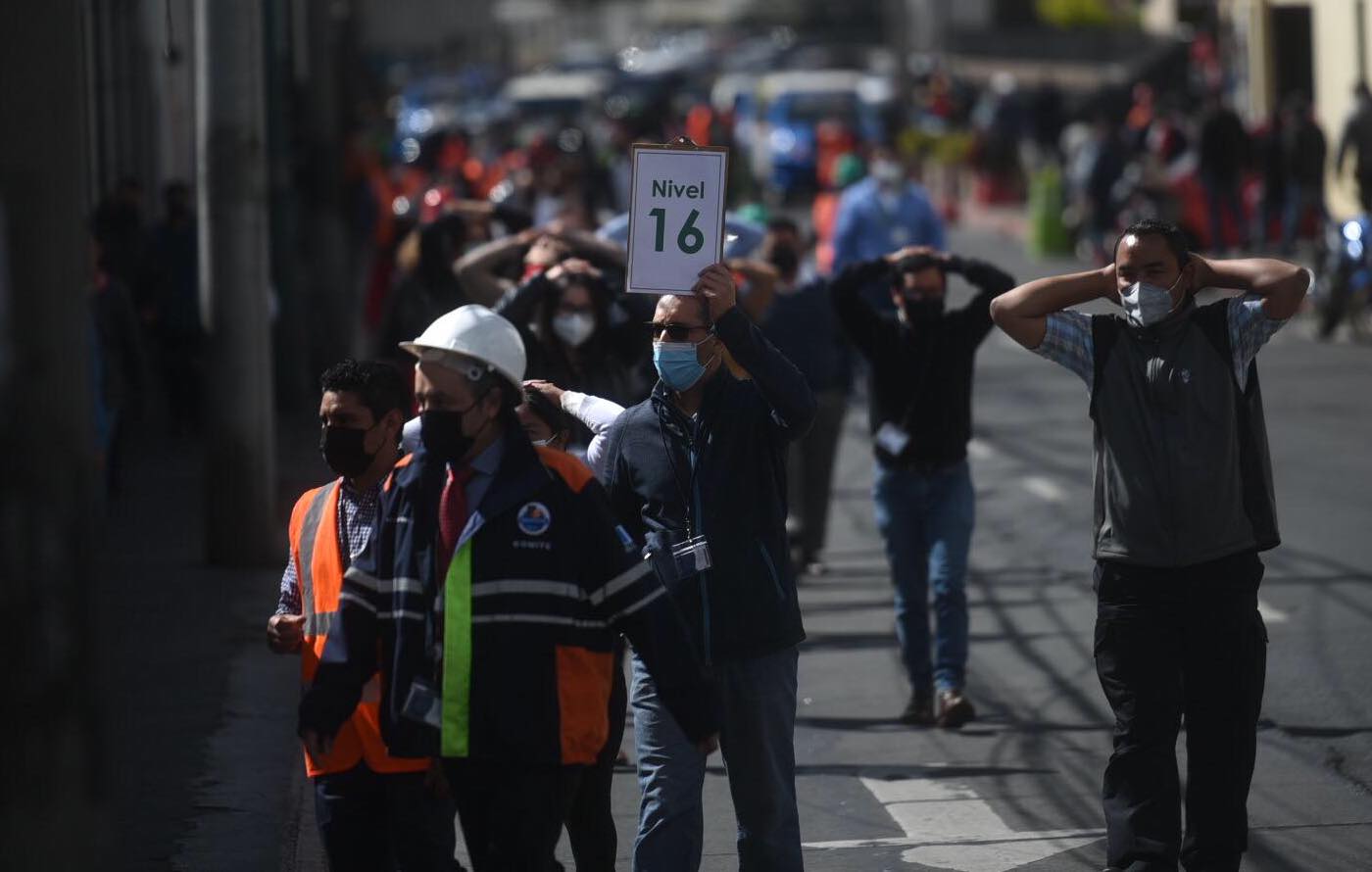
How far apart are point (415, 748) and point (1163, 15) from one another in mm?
59364

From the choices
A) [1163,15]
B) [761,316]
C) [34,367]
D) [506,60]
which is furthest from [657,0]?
[34,367]

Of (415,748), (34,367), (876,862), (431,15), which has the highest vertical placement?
(431,15)

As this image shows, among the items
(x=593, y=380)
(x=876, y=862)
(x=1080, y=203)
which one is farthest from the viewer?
(x=1080, y=203)

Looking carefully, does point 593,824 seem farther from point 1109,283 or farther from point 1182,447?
point 1109,283

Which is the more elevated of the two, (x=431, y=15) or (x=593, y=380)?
(x=431, y=15)

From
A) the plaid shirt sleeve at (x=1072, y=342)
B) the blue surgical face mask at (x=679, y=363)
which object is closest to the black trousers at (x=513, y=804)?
the blue surgical face mask at (x=679, y=363)

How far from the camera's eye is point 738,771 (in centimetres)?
643

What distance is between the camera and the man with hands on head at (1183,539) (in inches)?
270

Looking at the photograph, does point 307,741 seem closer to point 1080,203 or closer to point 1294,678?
point 1294,678

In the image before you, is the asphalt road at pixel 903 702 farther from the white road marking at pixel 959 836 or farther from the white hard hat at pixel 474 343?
the white hard hat at pixel 474 343

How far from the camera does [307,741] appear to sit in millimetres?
5453

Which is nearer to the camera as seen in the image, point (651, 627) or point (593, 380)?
point (651, 627)

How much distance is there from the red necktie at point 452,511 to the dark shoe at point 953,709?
452 cm

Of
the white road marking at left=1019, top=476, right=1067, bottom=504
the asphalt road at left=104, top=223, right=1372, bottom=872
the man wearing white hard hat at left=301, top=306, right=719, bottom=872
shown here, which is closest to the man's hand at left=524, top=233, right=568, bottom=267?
the asphalt road at left=104, top=223, right=1372, bottom=872
